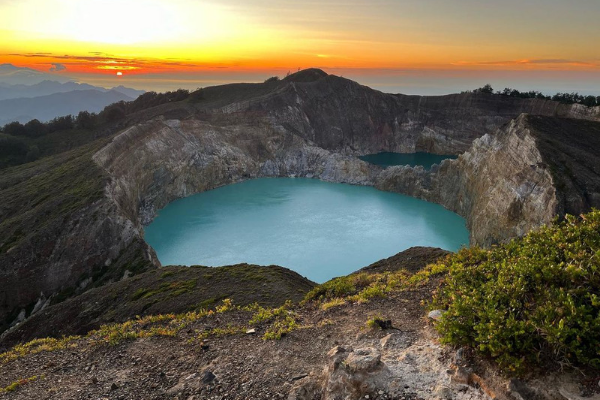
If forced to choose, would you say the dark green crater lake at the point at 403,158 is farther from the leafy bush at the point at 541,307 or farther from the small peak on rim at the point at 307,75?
the leafy bush at the point at 541,307

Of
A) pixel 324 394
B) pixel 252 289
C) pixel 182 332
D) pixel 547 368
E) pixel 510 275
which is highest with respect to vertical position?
pixel 510 275

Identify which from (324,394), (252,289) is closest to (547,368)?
(324,394)

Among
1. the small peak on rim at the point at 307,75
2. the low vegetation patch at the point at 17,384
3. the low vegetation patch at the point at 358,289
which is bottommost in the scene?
the low vegetation patch at the point at 17,384

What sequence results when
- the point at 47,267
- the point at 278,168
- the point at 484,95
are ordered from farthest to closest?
the point at 484,95 < the point at 278,168 < the point at 47,267

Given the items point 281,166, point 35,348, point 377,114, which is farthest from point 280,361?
point 377,114

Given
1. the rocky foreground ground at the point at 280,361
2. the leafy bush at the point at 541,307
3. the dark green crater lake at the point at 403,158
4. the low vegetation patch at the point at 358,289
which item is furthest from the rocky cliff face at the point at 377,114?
the leafy bush at the point at 541,307

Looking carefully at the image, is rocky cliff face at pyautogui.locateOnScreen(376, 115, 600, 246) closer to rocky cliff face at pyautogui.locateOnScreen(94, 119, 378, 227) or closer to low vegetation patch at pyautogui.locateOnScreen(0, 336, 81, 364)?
rocky cliff face at pyautogui.locateOnScreen(94, 119, 378, 227)

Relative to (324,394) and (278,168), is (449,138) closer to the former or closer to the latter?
(278,168)
